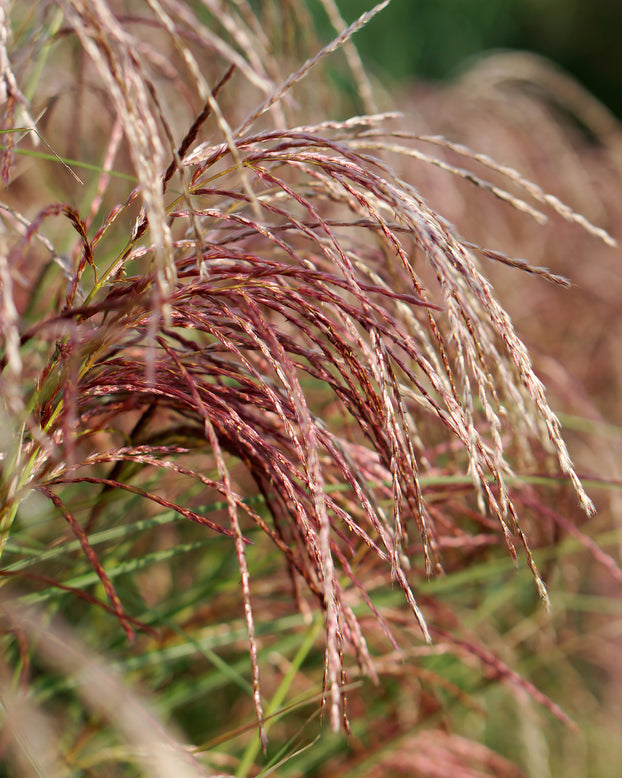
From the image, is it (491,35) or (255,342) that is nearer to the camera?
(255,342)

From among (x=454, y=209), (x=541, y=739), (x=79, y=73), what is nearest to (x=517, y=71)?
(x=454, y=209)

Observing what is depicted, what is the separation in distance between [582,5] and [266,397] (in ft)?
30.9

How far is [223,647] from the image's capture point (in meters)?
1.06

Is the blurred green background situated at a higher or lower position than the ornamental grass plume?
higher

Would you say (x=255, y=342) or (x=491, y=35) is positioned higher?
(x=491, y=35)

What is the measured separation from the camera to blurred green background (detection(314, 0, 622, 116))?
507 cm

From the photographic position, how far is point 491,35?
21.9ft

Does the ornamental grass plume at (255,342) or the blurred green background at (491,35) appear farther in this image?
the blurred green background at (491,35)

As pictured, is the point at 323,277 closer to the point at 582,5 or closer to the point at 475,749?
the point at 475,749

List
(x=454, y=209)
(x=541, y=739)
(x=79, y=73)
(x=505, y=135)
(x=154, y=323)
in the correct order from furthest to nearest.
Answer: (x=505, y=135) < (x=454, y=209) < (x=541, y=739) < (x=79, y=73) < (x=154, y=323)

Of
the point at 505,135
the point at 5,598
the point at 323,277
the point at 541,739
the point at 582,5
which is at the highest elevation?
the point at 582,5

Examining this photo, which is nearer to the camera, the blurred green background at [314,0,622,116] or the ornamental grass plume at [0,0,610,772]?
the ornamental grass plume at [0,0,610,772]

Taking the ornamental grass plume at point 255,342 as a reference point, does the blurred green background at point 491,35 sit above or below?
above

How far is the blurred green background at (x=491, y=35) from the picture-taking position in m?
5.07
